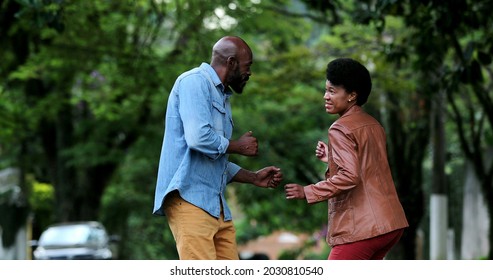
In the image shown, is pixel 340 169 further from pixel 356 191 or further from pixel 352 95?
pixel 352 95

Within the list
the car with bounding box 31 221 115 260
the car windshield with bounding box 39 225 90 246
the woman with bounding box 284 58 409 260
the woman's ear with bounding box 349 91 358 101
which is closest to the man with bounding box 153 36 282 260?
the woman with bounding box 284 58 409 260

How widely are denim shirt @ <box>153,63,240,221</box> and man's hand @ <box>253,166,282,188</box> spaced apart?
0.28 m

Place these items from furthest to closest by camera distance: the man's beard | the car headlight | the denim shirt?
the car headlight → the man's beard → the denim shirt

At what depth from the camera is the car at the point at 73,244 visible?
23516mm

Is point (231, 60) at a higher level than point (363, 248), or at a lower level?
higher

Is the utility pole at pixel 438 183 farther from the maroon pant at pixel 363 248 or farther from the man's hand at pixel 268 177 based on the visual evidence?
the maroon pant at pixel 363 248

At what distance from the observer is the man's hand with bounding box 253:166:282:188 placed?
5.73 m

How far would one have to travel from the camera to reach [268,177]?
576cm

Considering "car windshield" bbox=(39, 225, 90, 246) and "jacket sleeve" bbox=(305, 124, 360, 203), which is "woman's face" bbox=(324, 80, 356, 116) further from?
"car windshield" bbox=(39, 225, 90, 246)

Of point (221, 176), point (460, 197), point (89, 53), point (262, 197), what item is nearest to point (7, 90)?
point (89, 53)

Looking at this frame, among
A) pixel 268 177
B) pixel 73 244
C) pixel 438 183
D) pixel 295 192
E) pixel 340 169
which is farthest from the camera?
pixel 73 244

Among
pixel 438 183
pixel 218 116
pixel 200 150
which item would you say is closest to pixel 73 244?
pixel 438 183

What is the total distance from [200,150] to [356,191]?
0.75 metres

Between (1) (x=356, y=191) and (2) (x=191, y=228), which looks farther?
(2) (x=191, y=228)
